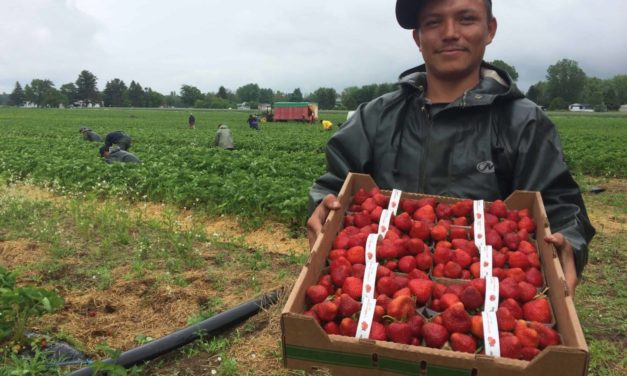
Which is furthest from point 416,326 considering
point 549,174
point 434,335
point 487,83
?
point 487,83

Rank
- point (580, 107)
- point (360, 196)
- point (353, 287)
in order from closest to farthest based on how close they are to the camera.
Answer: point (353, 287) < point (360, 196) < point (580, 107)

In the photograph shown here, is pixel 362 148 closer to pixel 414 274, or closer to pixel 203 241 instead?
pixel 414 274

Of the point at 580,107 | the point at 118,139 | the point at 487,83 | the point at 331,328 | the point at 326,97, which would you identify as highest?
the point at 326,97

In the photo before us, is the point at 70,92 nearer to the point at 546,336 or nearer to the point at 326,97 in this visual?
the point at 326,97

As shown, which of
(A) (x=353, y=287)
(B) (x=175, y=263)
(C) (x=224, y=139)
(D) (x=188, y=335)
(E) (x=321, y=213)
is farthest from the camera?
(C) (x=224, y=139)

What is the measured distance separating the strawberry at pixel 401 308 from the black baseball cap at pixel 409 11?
1460 millimetres

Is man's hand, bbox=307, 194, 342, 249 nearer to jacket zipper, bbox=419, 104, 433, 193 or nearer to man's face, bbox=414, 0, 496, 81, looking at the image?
jacket zipper, bbox=419, 104, 433, 193

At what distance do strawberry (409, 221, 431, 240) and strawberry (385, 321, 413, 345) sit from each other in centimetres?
60

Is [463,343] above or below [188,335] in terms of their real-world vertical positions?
above

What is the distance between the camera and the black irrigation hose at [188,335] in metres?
3.47

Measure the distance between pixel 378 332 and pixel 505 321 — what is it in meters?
0.40

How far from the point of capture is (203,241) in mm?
6523

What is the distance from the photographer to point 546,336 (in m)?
1.54

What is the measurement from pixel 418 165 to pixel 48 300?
8.71ft
